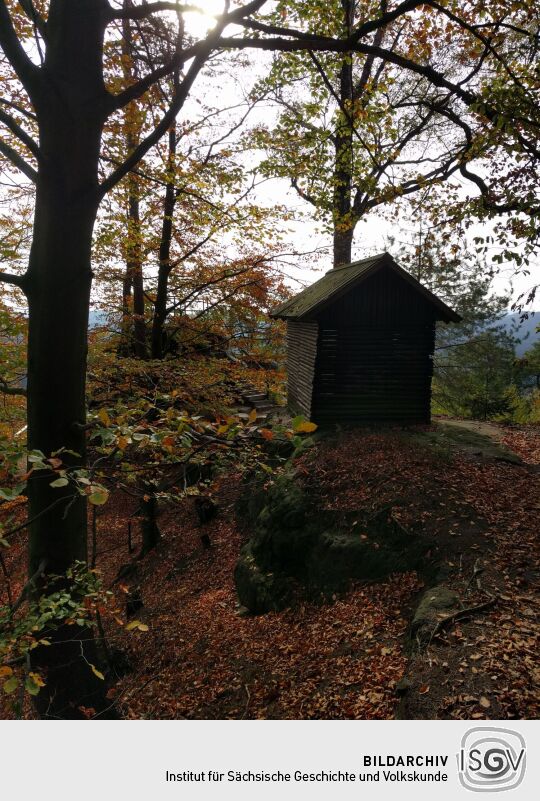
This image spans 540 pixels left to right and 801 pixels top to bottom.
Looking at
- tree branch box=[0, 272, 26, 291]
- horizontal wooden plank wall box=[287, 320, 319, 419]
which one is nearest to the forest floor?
horizontal wooden plank wall box=[287, 320, 319, 419]

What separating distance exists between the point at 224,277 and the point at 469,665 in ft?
35.6

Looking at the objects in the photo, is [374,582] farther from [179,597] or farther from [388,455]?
[179,597]

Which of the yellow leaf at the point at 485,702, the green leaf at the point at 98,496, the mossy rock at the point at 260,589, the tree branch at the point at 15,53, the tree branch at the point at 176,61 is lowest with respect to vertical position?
the mossy rock at the point at 260,589

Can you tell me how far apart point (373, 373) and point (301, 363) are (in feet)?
8.60

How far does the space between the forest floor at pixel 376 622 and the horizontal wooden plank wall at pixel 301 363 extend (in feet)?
6.43

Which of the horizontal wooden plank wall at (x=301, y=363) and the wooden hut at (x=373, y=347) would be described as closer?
the wooden hut at (x=373, y=347)

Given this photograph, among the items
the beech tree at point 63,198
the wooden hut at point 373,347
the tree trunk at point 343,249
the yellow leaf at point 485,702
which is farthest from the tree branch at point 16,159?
the tree trunk at point 343,249

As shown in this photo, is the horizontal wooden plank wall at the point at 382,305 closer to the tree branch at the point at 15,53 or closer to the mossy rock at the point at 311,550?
the mossy rock at the point at 311,550

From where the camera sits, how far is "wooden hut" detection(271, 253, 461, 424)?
11.9m

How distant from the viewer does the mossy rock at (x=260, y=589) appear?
873cm

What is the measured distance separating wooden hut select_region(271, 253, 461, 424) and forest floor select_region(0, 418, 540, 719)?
93 centimetres

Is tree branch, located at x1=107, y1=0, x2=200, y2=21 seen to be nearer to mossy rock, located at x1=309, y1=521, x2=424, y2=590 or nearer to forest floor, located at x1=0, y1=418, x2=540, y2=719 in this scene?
forest floor, located at x1=0, y1=418, x2=540, y2=719

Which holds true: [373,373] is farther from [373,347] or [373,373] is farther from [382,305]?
[382,305]

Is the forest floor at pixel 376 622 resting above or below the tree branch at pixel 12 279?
below
